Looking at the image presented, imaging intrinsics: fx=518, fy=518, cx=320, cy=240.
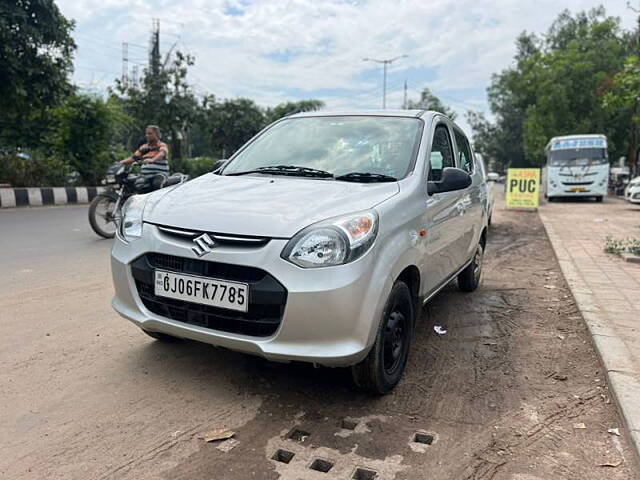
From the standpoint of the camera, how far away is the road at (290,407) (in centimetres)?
233

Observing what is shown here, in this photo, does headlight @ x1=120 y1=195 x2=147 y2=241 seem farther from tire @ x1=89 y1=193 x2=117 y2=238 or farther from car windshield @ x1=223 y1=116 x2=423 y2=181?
tire @ x1=89 y1=193 x2=117 y2=238

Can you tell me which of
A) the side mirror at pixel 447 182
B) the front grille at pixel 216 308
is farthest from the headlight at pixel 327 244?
the side mirror at pixel 447 182

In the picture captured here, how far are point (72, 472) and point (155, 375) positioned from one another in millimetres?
974

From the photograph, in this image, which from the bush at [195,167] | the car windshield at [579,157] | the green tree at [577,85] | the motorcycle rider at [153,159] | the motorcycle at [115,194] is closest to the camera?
the motorcycle at [115,194]

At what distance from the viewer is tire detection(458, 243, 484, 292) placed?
17.3 ft

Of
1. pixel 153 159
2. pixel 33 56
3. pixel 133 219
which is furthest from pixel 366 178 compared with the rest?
pixel 33 56

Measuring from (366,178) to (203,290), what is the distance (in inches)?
50.1

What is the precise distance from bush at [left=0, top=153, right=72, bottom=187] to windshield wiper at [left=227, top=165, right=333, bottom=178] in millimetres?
12550

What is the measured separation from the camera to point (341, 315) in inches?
99.7

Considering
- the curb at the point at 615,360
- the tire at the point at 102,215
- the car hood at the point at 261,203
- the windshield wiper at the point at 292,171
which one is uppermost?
the windshield wiper at the point at 292,171

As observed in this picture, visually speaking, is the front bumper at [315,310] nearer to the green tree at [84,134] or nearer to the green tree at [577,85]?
the green tree at [84,134]

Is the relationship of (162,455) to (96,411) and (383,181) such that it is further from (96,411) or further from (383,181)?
(383,181)

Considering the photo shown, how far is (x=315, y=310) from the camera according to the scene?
252 cm

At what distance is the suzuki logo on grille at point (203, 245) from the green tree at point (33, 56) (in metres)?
12.0
